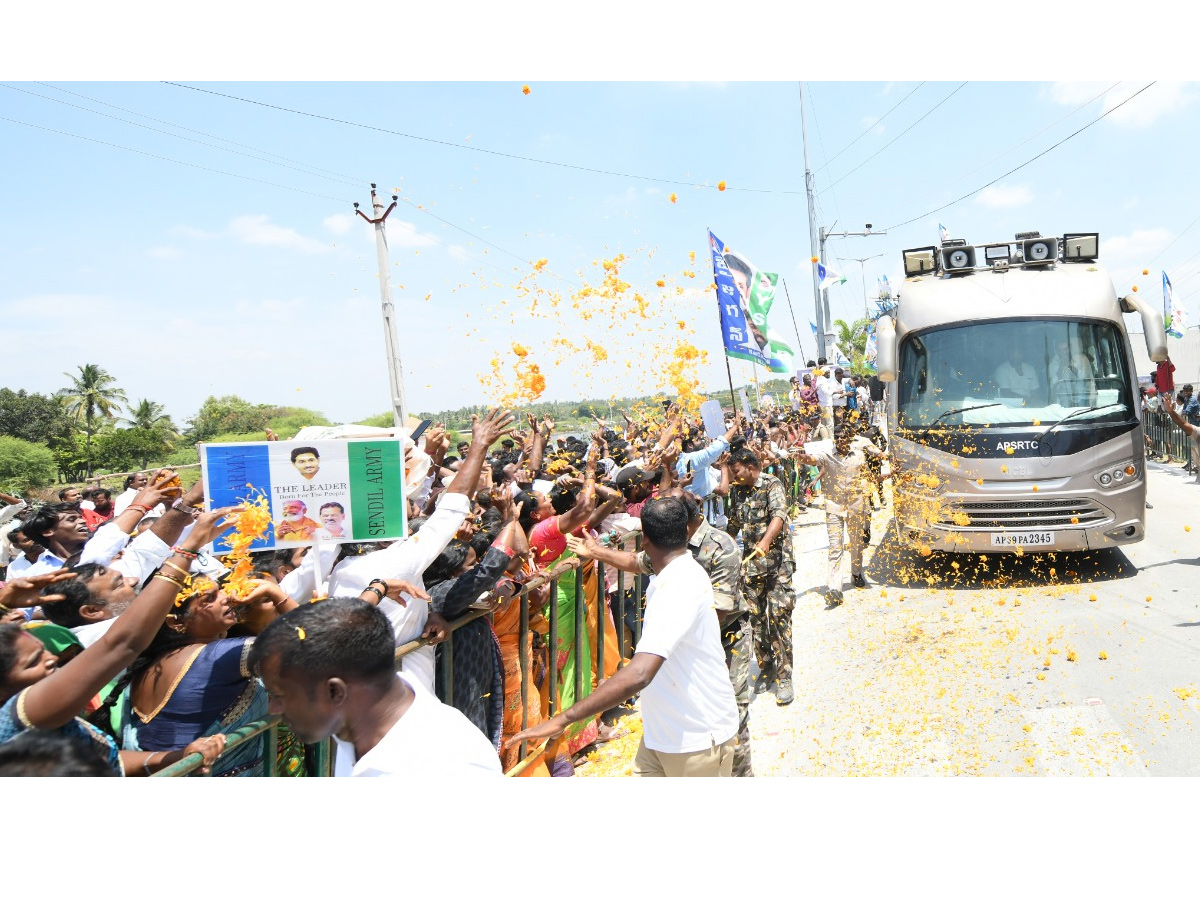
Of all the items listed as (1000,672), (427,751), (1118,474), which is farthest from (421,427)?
(1118,474)

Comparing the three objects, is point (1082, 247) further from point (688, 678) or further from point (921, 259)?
point (688, 678)

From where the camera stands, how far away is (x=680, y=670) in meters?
3.33

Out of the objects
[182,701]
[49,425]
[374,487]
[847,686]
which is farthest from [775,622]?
[49,425]

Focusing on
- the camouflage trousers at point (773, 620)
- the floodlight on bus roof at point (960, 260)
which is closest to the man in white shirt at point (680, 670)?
the camouflage trousers at point (773, 620)

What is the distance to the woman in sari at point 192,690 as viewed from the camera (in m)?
2.83

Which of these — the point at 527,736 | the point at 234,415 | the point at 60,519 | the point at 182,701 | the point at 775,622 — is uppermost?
the point at 234,415

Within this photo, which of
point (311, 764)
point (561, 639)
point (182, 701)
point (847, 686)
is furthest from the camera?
point (847, 686)

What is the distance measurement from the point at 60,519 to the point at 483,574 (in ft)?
14.3

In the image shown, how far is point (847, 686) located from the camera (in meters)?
6.20

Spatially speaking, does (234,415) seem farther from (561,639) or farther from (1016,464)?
(1016,464)

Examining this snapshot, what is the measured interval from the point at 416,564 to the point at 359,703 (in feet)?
5.04

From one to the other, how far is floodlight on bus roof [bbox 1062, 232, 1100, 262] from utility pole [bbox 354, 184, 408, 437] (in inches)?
318

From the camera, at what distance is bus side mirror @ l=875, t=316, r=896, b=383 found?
896cm

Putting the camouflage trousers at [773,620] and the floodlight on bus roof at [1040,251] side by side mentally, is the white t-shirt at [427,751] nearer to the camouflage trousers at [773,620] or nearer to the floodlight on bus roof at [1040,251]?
the camouflage trousers at [773,620]
